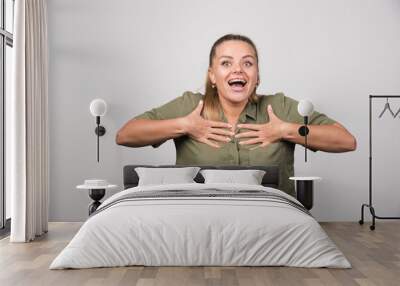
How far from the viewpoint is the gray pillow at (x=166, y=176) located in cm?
647

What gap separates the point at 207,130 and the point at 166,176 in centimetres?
91

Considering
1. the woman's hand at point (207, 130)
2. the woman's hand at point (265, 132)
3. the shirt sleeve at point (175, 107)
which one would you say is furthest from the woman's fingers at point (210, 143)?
the shirt sleeve at point (175, 107)

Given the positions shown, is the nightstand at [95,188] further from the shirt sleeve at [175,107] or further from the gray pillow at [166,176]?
the shirt sleeve at [175,107]

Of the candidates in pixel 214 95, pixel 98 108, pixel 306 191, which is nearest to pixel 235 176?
pixel 306 191

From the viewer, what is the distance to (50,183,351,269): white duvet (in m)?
4.50

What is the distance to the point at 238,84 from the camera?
23.3ft

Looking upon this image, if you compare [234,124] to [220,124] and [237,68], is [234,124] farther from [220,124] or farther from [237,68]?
[237,68]

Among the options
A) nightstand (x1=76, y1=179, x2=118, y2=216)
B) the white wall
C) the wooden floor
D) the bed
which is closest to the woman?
the white wall

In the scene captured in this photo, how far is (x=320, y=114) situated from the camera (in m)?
7.12

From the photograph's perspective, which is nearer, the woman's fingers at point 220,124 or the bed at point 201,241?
the bed at point 201,241

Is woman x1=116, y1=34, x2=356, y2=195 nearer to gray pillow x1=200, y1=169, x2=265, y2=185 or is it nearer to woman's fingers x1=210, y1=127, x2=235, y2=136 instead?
woman's fingers x1=210, y1=127, x2=235, y2=136

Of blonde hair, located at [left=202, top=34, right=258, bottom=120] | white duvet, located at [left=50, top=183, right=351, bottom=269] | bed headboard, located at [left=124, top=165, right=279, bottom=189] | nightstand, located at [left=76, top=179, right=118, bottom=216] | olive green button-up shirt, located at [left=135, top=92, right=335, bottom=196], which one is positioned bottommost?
white duvet, located at [left=50, top=183, right=351, bottom=269]

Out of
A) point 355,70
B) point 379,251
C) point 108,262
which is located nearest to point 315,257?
point 379,251

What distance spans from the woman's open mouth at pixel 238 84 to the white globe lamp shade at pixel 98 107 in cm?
155
